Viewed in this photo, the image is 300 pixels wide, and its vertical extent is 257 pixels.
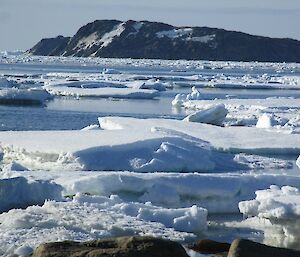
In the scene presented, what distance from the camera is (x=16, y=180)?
8.16 m

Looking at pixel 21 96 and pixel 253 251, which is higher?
pixel 253 251

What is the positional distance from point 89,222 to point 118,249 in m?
1.62

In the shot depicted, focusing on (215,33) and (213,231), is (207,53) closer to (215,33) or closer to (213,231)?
(215,33)

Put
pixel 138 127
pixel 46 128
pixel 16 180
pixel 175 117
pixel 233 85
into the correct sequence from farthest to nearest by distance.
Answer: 1. pixel 233 85
2. pixel 175 117
3. pixel 46 128
4. pixel 138 127
5. pixel 16 180

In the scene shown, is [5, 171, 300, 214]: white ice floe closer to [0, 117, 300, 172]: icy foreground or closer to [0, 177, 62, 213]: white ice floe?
[0, 177, 62, 213]: white ice floe

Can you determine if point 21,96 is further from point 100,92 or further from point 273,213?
point 273,213

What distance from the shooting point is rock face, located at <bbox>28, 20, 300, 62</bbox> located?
97.9 metres

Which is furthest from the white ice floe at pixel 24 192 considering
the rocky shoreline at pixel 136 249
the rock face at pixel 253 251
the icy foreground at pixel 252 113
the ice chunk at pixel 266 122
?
the ice chunk at pixel 266 122

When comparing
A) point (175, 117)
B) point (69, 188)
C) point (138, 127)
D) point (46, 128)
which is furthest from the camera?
point (175, 117)

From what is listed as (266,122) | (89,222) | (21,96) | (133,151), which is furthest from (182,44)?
(89,222)

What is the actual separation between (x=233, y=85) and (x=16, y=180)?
29.3 meters

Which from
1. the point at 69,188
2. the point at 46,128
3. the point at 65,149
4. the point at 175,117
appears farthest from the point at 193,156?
the point at 175,117

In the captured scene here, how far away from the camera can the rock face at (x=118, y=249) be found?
17.7 ft

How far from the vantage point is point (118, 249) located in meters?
5.44
